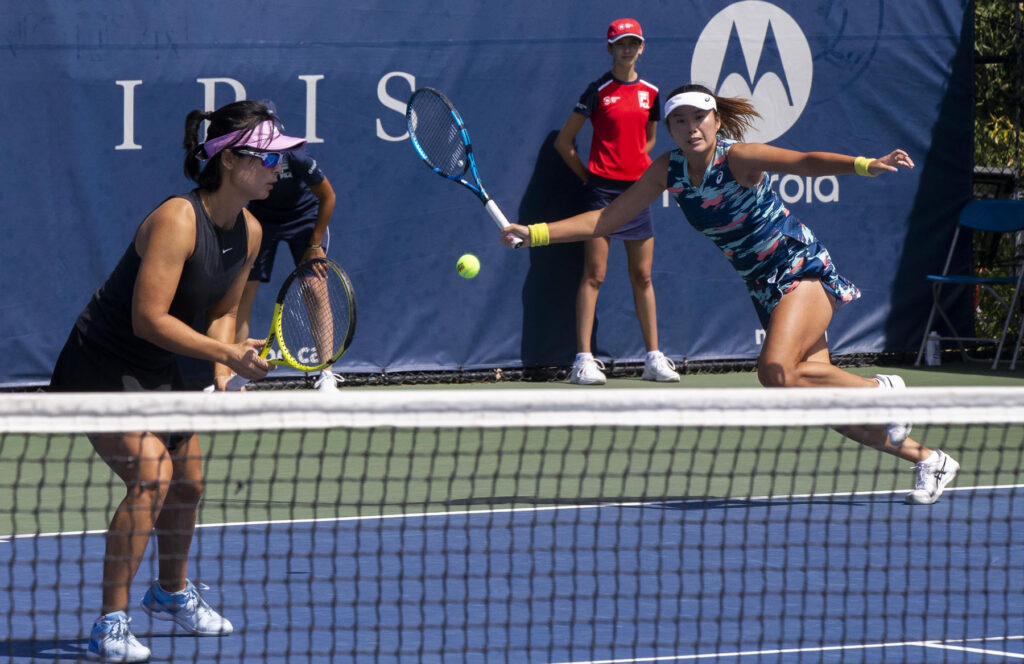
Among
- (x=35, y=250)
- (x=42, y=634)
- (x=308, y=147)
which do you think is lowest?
(x=42, y=634)

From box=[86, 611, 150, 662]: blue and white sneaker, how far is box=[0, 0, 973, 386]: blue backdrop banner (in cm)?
430

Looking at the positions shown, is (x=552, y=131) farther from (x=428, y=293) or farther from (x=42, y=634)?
(x=42, y=634)

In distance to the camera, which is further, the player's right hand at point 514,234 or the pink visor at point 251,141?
the player's right hand at point 514,234

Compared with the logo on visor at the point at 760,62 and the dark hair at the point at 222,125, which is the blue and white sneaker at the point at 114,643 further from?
the logo on visor at the point at 760,62

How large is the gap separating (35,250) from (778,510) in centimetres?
400

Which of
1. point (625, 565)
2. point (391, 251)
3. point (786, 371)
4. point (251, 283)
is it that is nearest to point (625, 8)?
point (391, 251)

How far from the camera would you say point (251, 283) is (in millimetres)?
7594

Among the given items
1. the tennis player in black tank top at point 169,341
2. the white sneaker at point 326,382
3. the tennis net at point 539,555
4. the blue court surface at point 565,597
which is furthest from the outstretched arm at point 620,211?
the white sneaker at point 326,382

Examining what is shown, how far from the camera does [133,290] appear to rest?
364 cm

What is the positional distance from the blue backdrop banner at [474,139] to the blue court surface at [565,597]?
10.3 ft

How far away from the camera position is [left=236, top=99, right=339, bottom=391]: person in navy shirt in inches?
284

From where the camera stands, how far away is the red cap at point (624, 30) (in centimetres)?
802

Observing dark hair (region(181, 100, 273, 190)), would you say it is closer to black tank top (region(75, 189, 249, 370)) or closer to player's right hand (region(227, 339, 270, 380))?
black tank top (region(75, 189, 249, 370))

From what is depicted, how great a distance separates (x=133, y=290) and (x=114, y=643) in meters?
0.80
